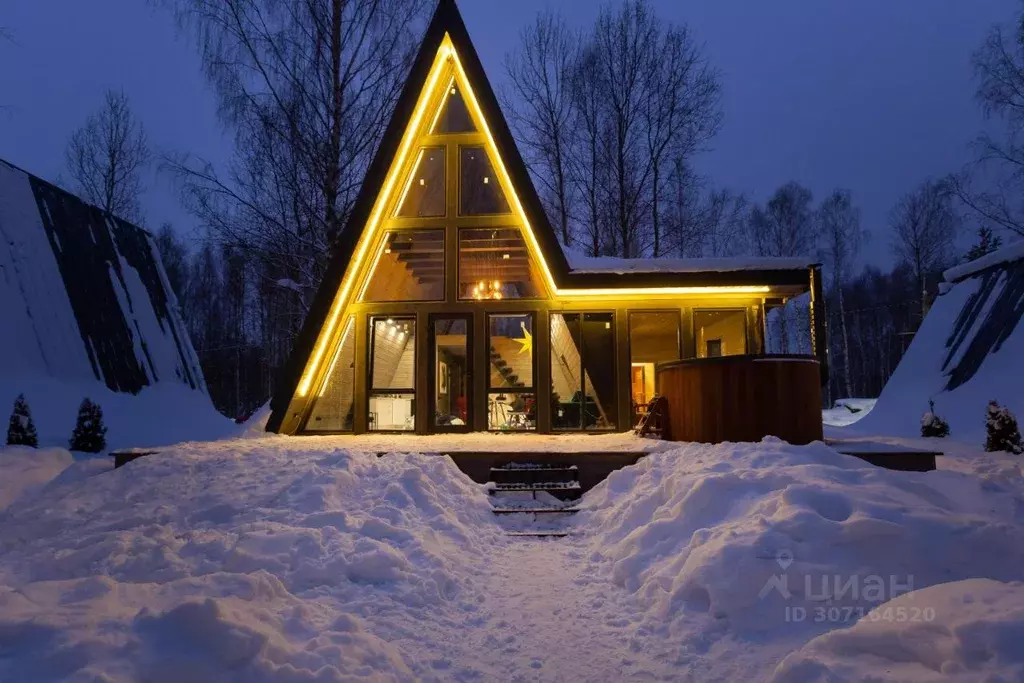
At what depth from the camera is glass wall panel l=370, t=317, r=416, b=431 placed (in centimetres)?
1136

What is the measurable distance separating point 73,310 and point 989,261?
22145 mm

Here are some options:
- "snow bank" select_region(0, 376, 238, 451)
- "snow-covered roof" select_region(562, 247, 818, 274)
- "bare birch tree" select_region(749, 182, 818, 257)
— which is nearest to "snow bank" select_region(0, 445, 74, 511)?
"snow bank" select_region(0, 376, 238, 451)

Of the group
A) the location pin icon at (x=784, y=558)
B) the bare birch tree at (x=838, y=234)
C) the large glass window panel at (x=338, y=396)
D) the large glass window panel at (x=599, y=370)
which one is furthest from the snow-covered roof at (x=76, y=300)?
the bare birch tree at (x=838, y=234)

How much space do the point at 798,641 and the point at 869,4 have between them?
182923 mm

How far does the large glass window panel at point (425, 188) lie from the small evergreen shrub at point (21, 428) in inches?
278

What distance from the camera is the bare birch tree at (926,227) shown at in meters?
27.8

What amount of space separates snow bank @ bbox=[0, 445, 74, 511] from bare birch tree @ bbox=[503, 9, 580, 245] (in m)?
17.1

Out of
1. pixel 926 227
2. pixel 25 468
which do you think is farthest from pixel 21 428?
pixel 926 227

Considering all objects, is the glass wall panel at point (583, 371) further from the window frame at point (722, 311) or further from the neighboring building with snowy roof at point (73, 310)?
the neighboring building with snowy roof at point (73, 310)

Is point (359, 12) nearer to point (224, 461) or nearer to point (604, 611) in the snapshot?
point (224, 461)

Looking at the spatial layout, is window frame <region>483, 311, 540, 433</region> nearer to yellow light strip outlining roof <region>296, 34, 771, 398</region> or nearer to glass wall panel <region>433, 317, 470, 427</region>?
glass wall panel <region>433, 317, 470, 427</region>

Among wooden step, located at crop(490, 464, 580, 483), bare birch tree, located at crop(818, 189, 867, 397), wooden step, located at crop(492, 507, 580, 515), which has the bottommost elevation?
wooden step, located at crop(492, 507, 580, 515)

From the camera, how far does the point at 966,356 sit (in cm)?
1393

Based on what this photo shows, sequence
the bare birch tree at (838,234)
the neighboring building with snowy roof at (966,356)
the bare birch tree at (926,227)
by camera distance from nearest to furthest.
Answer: the neighboring building with snowy roof at (966,356)
the bare birch tree at (926,227)
the bare birch tree at (838,234)
